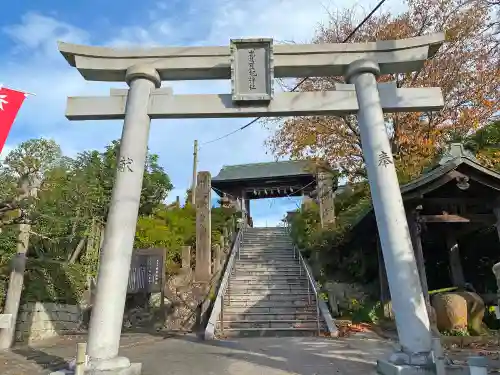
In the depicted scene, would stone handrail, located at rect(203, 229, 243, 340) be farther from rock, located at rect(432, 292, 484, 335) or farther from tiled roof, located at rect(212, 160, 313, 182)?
tiled roof, located at rect(212, 160, 313, 182)

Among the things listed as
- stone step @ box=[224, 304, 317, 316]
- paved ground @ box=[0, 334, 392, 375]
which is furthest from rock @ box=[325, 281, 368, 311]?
paved ground @ box=[0, 334, 392, 375]

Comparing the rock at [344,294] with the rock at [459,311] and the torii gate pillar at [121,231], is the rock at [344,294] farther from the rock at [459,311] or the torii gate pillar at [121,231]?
the torii gate pillar at [121,231]

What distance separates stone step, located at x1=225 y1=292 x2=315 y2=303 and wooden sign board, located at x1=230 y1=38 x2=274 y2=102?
25.1ft

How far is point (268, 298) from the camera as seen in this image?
12.9 meters

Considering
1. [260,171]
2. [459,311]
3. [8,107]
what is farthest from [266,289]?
[260,171]

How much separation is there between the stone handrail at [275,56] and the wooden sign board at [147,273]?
22.3 ft

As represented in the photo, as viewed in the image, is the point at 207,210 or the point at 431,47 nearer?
the point at 431,47

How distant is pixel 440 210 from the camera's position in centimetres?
1145

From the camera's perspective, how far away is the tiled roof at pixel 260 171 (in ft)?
88.6

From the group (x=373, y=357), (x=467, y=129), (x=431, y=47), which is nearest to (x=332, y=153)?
(x=467, y=129)

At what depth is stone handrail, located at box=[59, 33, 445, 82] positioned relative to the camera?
7465mm

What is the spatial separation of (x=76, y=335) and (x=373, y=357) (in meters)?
8.75

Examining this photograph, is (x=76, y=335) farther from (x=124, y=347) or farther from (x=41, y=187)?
(x=41, y=187)

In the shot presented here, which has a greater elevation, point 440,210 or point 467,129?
point 467,129
